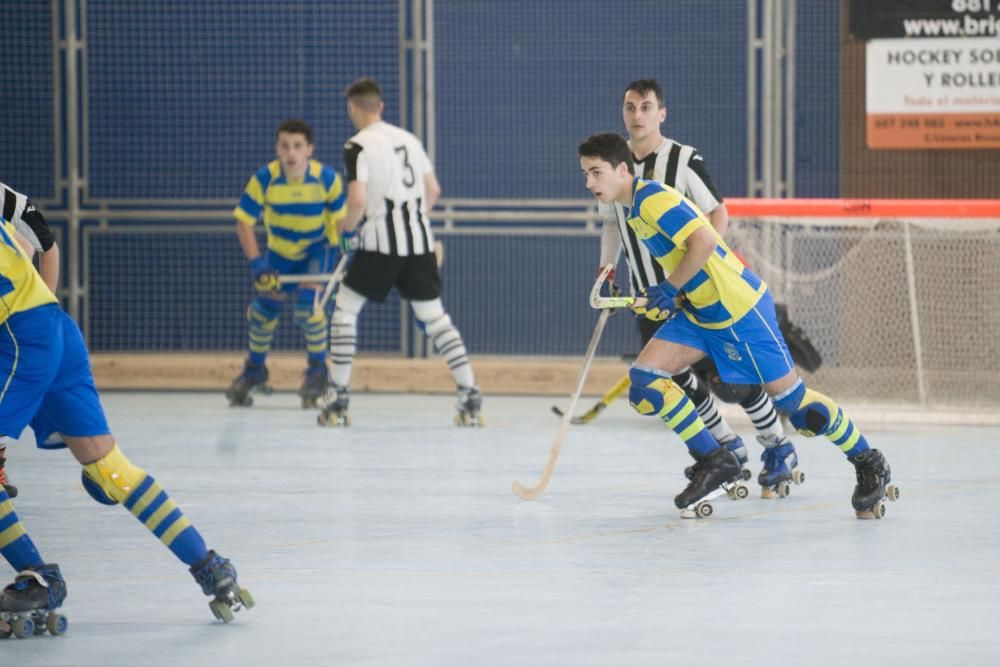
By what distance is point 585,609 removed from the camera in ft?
14.2

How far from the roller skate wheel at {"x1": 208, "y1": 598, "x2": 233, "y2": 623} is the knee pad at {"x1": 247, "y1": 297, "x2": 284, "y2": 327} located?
5232 mm

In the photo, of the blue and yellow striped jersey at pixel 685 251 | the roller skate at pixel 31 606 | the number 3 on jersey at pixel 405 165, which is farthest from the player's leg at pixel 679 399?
the number 3 on jersey at pixel 405 165

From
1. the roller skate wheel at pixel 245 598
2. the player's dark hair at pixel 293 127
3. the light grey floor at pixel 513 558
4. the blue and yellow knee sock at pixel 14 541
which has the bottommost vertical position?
the light grey floor at pixel 513 558

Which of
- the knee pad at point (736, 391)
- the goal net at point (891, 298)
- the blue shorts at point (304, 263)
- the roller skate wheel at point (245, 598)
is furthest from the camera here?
the blue shorts at point (304, 263)

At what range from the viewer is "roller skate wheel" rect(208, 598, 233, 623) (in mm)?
4113

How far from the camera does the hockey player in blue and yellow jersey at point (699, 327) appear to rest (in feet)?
17.8

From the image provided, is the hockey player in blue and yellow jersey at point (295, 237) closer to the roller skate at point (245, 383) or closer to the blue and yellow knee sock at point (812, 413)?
the roller skate at point (245, 383)

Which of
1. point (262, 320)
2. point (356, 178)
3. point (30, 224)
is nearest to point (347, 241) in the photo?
point (356, 178)

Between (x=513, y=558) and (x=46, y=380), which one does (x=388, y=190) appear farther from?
(x=46, y=380)

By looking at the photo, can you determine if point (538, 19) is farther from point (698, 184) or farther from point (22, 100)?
point (698, 184)

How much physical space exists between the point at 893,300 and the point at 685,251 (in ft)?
12.0

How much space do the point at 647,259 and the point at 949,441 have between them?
2471mm

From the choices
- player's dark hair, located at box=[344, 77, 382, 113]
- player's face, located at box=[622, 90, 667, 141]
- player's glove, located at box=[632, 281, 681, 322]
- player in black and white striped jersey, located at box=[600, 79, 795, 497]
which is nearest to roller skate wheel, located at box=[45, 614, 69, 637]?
player's glove, located at box=[632, 281, 681, 322]

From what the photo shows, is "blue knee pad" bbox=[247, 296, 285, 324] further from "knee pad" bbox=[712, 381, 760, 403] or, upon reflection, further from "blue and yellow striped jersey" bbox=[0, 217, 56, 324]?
"blue and yellow striped jersey" bbox=[0, 217, 56, 324]
